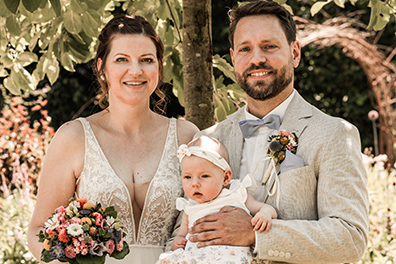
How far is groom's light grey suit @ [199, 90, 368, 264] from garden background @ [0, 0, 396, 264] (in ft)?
4.69

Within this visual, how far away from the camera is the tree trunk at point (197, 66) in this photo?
3668 millimetres

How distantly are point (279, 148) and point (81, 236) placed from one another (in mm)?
1056

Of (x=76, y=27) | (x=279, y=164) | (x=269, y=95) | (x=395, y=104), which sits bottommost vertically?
(x=395, y=104)

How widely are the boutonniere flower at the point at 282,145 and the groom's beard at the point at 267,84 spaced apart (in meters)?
0.24

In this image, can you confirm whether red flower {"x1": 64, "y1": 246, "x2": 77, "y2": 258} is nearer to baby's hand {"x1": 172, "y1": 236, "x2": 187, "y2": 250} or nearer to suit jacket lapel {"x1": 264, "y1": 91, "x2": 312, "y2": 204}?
baby's hand {"x1": 172, "y1": 236, "x2": 187, "y2": 250}

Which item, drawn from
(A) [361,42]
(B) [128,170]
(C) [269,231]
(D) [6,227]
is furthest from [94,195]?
(A) [361,42]

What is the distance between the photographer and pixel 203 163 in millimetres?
2664

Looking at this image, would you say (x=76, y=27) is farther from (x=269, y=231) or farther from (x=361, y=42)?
(x=361, y=42)

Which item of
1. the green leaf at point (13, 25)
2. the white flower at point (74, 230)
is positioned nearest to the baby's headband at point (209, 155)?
the white flower at point (74, 230)

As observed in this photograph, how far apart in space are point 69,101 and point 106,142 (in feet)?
22.0

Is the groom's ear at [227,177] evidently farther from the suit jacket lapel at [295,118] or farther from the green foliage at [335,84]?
the green foliage at [335,84]

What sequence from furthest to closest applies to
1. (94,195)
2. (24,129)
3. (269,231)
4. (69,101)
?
(69,101)
(24,129)
(94,195)
(269,231)

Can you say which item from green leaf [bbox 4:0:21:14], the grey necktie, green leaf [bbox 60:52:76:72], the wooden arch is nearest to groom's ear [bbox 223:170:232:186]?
the grey necktie

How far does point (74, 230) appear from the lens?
237 centimetres
